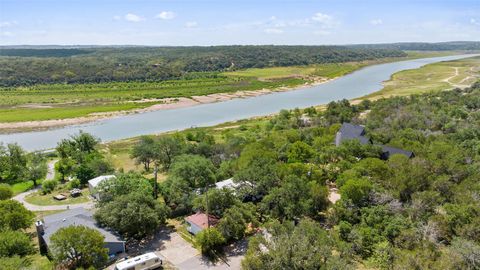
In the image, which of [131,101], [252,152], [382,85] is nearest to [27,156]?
[252,152]

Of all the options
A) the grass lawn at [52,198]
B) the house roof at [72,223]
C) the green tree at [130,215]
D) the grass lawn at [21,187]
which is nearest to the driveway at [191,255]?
the green tree at [130,215]

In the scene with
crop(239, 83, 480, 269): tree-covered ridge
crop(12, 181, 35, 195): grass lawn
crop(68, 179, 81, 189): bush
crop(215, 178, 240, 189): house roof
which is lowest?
crop(12, 181, 35, 195): grass lawn

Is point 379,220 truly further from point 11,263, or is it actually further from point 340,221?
point 11,263

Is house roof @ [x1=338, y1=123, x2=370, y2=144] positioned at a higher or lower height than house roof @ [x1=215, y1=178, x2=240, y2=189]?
higher

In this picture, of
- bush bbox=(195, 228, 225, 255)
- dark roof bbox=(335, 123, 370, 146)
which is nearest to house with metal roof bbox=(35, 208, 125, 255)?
bush bbox=(195, 228, 225, 255)

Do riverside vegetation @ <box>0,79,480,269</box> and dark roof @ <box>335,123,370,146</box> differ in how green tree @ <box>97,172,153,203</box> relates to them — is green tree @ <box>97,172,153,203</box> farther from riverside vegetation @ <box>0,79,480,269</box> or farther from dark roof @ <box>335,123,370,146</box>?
dark roof @ <box>335,123,370,146</box>

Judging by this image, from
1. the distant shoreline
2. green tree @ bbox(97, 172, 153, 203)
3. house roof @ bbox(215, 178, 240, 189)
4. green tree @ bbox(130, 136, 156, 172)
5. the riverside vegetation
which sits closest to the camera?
the riverside vegetation

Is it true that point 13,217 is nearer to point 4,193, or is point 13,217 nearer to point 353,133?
point 4,193

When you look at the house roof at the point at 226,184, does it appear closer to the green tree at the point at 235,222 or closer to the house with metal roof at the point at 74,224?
Result: the green tree at the point at 235,222

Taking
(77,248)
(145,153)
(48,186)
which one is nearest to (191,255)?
(77,248)
